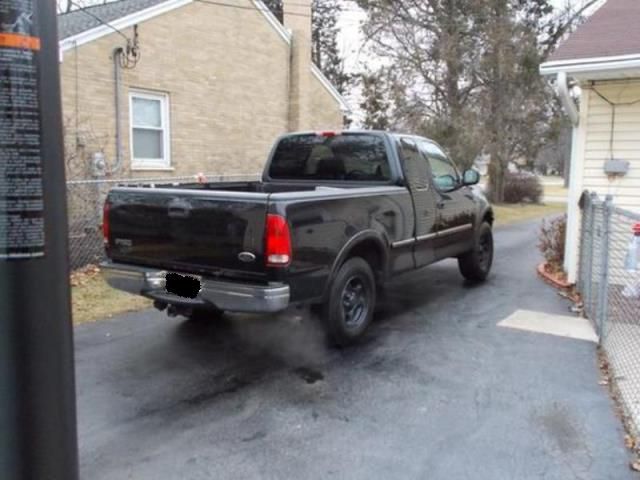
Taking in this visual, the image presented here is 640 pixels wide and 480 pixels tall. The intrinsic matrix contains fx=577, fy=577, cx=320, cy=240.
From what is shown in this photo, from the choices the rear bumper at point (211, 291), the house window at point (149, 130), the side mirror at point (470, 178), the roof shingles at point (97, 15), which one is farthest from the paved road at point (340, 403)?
the roof shingles at point (97, 15)

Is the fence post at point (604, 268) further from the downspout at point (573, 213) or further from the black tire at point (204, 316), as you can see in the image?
the black tire at point (204, 316)

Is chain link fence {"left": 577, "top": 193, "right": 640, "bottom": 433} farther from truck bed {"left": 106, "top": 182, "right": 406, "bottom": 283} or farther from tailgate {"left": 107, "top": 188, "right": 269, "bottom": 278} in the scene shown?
tailgate {"left": 107, "top": 188, "right": 269, "bottom": 278}

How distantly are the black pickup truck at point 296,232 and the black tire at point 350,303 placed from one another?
0.4 inches

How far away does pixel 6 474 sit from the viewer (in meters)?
1.91

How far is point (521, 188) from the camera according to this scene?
25719 millimetres

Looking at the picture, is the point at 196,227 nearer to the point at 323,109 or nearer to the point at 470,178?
the point at 470,178

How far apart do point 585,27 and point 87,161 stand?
8.54m

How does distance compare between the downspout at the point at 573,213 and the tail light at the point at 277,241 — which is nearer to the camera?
the tail light at the point at 277,241

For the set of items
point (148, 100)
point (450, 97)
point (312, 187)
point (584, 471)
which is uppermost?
point (450, 97)

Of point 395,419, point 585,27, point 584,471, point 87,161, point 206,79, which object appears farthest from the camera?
point 206,79

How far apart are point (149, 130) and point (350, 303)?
817cm

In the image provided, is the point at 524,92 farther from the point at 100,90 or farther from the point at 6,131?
the point at 6,131

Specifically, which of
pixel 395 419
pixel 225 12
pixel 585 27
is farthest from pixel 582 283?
pixel 225 12

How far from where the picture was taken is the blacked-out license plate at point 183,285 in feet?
15.0
